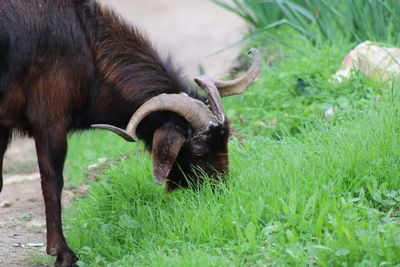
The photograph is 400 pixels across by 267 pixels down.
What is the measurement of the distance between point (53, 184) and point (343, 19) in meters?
4.05

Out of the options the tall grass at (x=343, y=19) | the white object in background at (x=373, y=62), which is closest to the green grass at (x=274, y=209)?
the white object in background at (x=373, y=62)

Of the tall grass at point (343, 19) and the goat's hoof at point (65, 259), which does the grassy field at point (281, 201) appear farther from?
the tall grass at point (343, 19)

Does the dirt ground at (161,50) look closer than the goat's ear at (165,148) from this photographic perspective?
No

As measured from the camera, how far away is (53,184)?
22.0 feet

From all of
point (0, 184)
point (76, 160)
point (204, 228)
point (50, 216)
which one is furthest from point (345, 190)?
point (76, 160)

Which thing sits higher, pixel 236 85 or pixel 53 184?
pixel 236 85

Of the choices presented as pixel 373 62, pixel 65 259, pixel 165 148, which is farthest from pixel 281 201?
pixel 373 62

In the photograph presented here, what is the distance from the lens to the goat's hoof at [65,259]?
6.63 metres

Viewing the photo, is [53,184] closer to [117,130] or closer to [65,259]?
[65,259]

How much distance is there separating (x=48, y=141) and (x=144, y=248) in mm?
1103

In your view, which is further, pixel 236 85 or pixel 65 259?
pixel 236 85

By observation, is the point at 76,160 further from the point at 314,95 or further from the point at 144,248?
the point at 144,248

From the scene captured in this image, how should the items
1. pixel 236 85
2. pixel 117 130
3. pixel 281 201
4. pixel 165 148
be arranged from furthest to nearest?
pixel 236 85 < pixel 165 148 < pixel 117 130 < pixel 281 201

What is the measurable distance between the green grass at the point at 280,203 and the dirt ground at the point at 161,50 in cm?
49
